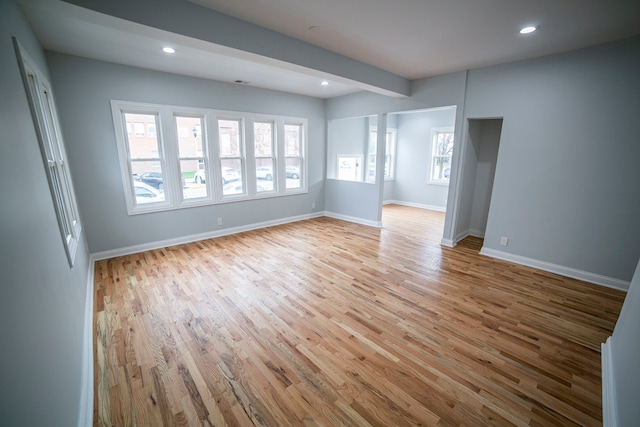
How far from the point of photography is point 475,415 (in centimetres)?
162

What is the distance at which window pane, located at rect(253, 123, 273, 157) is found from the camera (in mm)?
5314

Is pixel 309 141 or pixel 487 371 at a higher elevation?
pixel 309 141

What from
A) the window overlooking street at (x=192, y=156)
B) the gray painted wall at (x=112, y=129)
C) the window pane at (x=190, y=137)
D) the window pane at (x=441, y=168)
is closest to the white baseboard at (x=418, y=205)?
the window pane at (x=441, y=168)

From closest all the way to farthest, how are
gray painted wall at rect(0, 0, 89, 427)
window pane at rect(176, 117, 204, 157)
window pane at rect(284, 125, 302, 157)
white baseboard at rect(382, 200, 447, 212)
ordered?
gray painted wall at rect(0, 0, 89, 427), window pane at rect(176, 117, 204, 157), window pane at rect(284, 125, 302, 157), white baseboard at rect(382, 200, 447, 212)

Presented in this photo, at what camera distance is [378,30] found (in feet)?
8.81

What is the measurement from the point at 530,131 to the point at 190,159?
5163 millimetres

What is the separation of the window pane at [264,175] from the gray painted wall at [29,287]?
3569mm

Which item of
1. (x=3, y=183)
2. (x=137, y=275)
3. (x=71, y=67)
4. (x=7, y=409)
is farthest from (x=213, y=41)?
(x=137, y=275)

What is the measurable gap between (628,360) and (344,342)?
5.84ft

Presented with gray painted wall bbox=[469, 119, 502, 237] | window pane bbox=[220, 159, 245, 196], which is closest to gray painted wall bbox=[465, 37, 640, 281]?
gray painted wall bbox=[469, 119, 502, 237]

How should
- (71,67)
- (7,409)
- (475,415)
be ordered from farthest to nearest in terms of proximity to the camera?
1. (71,67)
2. (475,415)
3. (7,409)

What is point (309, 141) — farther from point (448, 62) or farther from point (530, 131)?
point (530, 131)

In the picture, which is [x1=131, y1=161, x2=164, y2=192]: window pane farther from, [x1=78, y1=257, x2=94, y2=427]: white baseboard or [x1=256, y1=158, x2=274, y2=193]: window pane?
[x1=78, y1=257, x2=94, y2=427]: white baseboard

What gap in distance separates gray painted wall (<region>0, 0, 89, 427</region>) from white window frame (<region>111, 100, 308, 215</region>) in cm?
191
